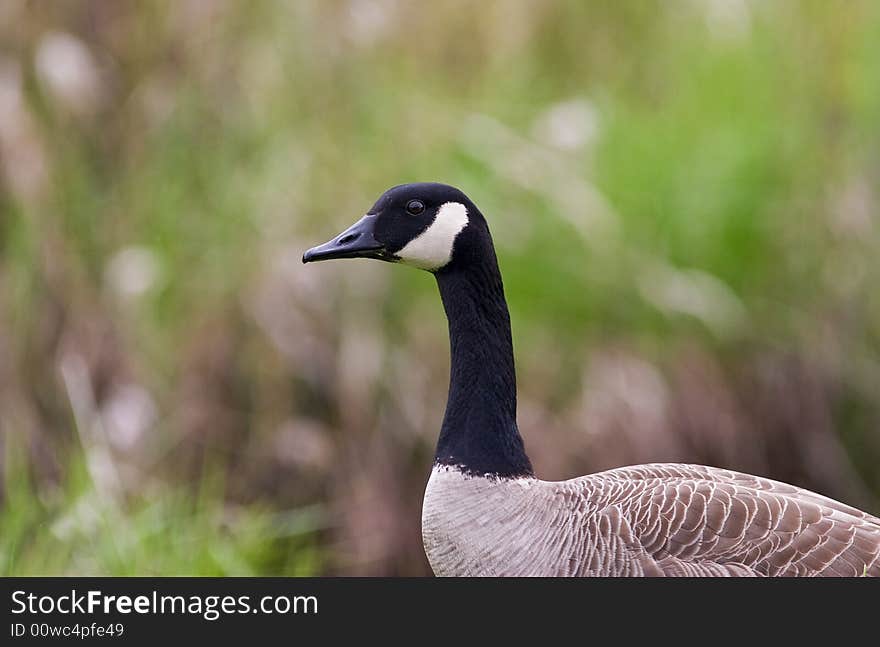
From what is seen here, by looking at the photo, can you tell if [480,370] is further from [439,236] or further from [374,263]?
[374,263]


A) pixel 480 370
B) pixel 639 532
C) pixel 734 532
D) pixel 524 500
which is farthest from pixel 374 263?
pixel 734 532

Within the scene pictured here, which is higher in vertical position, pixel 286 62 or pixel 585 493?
pixel 286 62

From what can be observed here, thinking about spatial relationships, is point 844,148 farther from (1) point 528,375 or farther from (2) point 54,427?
(2) point 54,427

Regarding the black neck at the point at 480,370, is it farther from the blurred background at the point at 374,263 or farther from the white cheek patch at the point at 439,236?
the blurred background at the point at 374,263

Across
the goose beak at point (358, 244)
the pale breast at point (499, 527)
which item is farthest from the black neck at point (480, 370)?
the goose beak at point (358, 244)

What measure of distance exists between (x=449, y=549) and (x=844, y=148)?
338 cm

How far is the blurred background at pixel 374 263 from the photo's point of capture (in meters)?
5.50

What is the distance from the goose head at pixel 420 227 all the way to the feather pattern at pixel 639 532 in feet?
2.11

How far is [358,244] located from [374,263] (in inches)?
87.0

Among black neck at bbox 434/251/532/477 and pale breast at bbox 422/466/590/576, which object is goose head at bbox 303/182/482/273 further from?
pale breast at bbox 422/466/590/576

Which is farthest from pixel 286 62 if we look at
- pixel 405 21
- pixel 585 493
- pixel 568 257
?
pixel 585 493

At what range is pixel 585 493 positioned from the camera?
357 cm

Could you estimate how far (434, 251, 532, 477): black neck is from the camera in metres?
3.63

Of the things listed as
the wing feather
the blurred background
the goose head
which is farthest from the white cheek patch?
the blurred background
